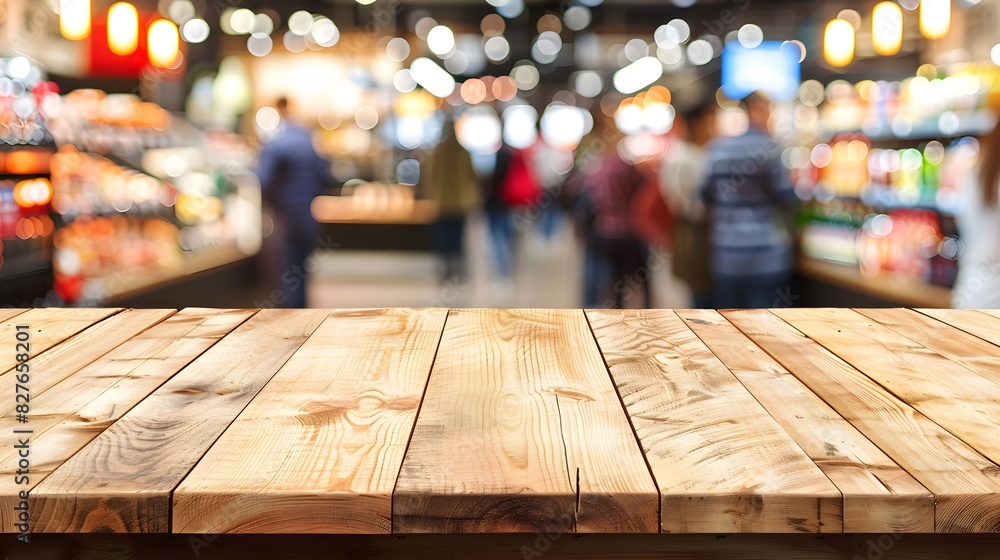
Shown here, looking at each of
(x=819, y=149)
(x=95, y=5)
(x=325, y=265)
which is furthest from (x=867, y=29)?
(x=325, y=265)

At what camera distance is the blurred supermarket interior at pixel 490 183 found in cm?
505

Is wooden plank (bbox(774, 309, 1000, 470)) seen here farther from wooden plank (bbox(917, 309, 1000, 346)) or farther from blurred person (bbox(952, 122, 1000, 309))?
blurred person (bbox(952, 122, 1000, 309))

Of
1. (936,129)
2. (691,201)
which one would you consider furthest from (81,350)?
(936,129)

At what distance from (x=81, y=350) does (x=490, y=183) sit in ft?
25.8

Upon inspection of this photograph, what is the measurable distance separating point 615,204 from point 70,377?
5367 mm

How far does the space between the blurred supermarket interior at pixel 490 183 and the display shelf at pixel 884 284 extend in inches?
0.6

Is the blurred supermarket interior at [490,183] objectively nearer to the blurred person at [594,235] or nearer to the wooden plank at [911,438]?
the blurred person at [594,235]

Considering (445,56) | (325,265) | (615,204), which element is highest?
(445,56)

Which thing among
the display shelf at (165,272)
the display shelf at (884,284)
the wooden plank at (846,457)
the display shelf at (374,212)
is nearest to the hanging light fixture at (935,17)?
the display shelf at (884,284)

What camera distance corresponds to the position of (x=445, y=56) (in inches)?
556

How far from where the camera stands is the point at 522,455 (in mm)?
1091

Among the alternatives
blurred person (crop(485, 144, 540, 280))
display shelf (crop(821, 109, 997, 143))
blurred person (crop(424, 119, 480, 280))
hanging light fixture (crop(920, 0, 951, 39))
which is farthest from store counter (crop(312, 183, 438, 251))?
hanging light fixture (crop(920, 0, 951, 39))

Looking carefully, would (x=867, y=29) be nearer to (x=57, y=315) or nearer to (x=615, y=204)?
(x=615, y=204)

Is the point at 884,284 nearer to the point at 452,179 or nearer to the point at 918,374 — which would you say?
the point at 452,179
